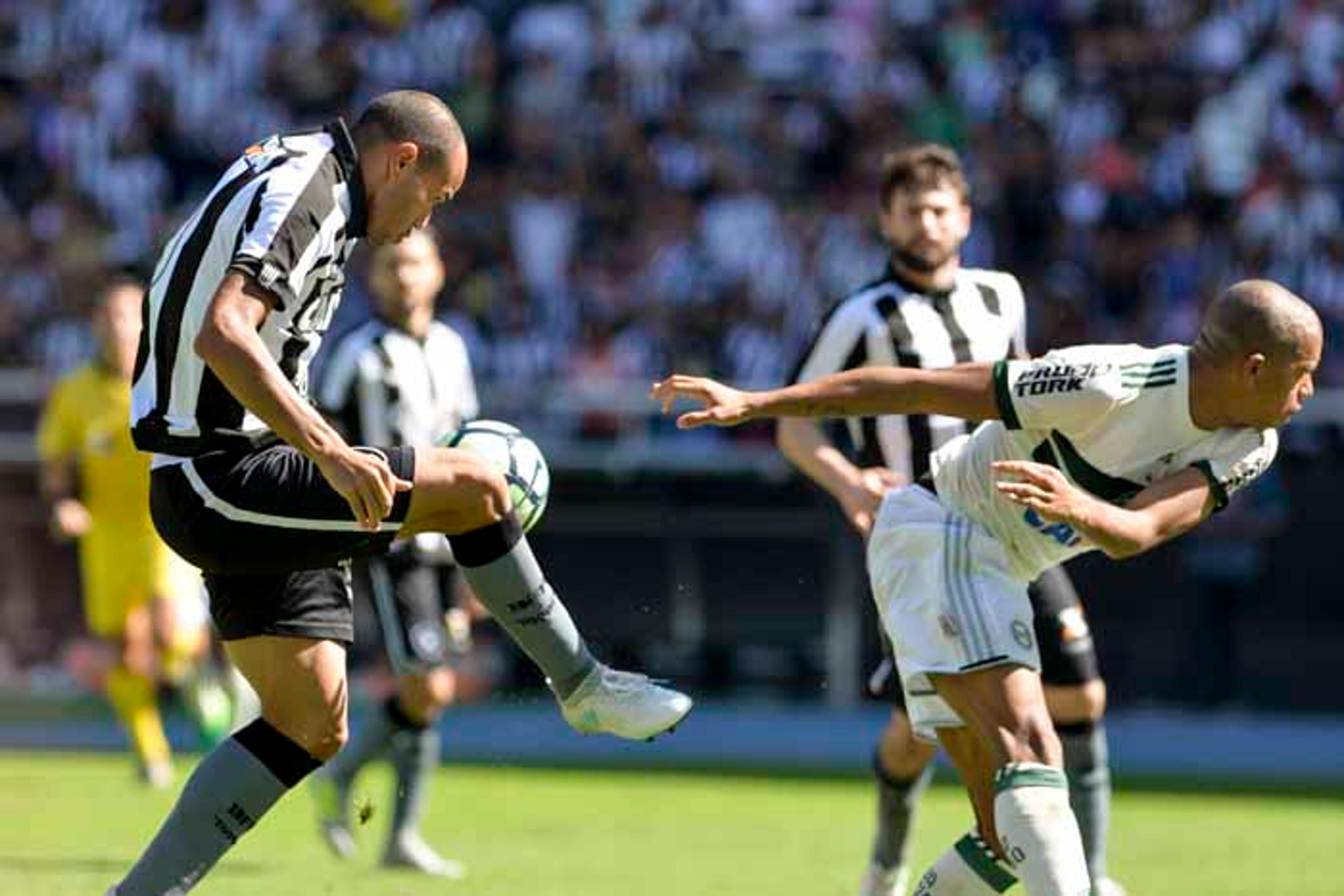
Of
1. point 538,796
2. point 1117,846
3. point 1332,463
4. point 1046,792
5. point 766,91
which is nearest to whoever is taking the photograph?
point 1046,792

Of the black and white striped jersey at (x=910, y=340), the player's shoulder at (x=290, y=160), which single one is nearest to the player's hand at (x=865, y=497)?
the black and white striped jersey at (x=910, y=340)

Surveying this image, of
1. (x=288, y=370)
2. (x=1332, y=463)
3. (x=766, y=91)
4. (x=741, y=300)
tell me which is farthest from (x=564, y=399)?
(x=288, y=370)

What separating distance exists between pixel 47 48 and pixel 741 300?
274 inches

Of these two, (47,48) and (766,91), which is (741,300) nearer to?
(766,91)

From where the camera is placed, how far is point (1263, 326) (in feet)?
19.7

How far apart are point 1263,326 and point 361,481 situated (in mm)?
2101

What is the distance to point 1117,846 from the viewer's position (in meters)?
10.1

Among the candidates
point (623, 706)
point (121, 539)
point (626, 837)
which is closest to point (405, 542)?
point (626, 837)

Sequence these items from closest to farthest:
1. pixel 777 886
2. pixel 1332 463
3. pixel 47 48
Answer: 1. pixel 777 886
2. pixel 1332 463
3. pixel 47 48

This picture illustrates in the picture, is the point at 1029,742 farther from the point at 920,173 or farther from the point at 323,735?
the point at 920,173

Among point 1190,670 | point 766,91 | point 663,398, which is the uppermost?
point 766,91

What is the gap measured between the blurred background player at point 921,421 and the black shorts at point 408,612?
6.74 feet

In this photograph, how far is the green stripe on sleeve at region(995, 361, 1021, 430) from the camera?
619 centimetres

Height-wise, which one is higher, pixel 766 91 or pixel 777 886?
pixel 766 91
